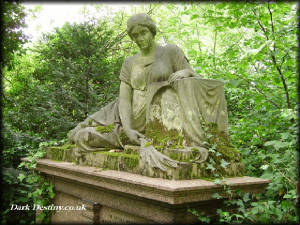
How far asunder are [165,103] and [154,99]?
21 cm

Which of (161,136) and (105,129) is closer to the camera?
(161,136)

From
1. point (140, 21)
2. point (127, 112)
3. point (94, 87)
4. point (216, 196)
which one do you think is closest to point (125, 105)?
point (127, 112)

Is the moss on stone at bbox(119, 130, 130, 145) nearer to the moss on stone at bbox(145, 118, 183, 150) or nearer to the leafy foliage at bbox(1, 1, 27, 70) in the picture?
the moss on stone at bbox(145, 118, 183, 150)

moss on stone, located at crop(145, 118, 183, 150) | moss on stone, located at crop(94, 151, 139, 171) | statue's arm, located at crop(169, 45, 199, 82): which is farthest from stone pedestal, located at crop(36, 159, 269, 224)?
statue's arm, located at crop(169, 45, 199, 82)

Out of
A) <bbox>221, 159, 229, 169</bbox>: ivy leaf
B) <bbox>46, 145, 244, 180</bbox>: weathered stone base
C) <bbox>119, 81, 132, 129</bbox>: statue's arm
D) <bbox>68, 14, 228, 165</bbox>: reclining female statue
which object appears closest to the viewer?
<bbox>46, 145, 244, 180</bbox>: weathered stone base

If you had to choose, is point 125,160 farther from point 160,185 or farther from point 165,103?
point 160,185

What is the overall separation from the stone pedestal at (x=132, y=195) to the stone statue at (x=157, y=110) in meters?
0.31

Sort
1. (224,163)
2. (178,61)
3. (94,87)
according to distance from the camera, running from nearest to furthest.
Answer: (224,163), (178,61), (94,87)

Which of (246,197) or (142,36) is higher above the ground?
(142,36)

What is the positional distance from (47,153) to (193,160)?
10.6 ft

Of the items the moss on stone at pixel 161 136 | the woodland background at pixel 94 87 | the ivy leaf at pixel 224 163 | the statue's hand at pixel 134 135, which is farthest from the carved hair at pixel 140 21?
the ivy leaf at pixel 224 163

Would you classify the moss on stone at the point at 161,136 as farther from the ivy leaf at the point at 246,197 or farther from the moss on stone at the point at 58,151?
the moss on stone at the point at 58,151

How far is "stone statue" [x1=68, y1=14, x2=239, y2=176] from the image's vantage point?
315cm

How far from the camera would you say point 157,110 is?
12.0 ft
